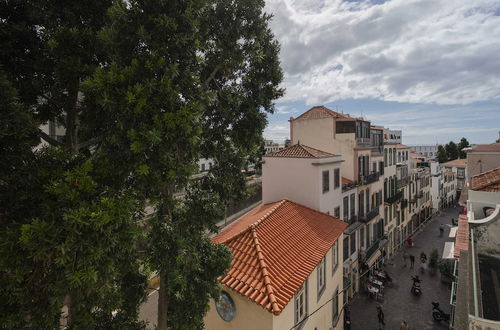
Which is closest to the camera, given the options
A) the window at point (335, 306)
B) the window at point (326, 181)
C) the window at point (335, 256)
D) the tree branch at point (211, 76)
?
the tree branch at point (211, 76)

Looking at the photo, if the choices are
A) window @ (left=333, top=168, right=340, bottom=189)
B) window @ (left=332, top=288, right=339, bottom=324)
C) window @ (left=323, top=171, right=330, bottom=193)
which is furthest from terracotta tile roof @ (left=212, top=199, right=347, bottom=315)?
window @ (left=333, top=168, right=340, bottom=189)

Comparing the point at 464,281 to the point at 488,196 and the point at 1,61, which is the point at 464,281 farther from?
the point at 1,61

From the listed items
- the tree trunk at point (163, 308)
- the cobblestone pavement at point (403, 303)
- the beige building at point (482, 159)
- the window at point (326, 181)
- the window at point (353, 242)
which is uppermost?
the beige building at point (482, 159)

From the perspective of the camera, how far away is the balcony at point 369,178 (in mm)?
21856

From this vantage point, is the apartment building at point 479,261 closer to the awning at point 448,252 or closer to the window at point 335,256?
the awning at point 448,252

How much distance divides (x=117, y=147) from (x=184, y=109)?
1404 millimetres

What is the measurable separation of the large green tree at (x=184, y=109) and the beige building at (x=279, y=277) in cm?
205

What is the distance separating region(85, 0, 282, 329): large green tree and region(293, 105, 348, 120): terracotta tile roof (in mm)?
15604

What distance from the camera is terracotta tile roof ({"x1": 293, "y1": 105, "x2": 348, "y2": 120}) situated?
22078mm

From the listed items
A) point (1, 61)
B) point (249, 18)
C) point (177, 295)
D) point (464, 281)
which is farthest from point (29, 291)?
point (464, 281)

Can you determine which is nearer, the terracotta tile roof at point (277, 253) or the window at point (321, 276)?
the terracotta tile roof at point (277, 253)

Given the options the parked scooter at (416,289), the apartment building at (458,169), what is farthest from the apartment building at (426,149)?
the parked scooter at (416,289)

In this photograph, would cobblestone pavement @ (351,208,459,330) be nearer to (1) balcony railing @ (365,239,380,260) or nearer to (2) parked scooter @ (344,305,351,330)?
(2) parked scooter @ (344,305,351,330)

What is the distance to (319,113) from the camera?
74.0 ft
